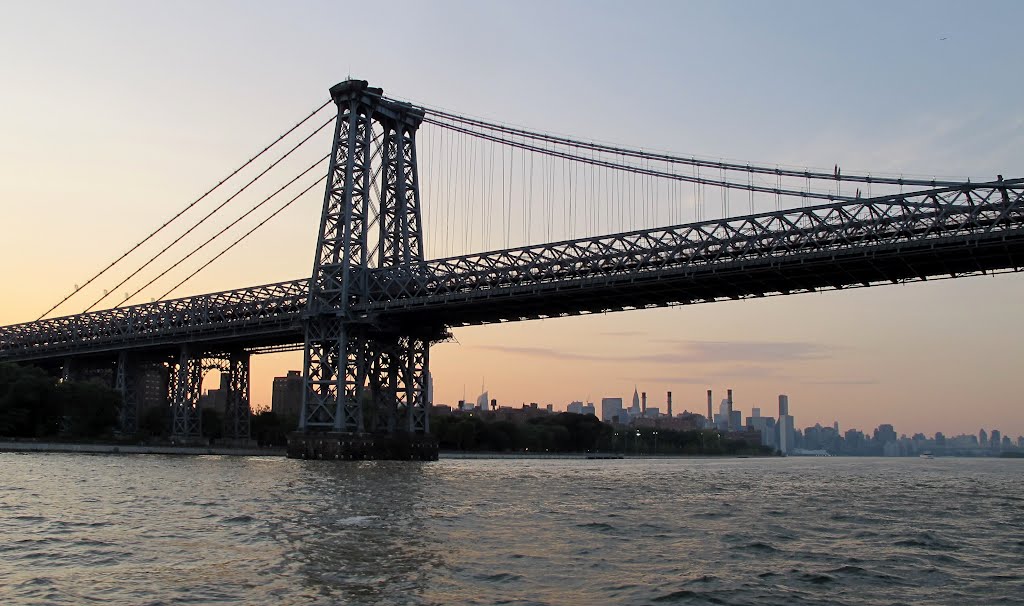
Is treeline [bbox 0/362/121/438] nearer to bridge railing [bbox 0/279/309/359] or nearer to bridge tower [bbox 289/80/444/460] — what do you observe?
bridge railing [bbox 0/279/309/359]

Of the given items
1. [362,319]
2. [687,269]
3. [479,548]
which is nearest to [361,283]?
[362,319]

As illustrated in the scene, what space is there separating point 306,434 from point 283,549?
2266 inches

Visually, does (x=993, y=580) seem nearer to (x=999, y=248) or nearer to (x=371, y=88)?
(x=999, y=248)

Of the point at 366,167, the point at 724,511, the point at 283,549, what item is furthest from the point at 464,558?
the point at 366,167

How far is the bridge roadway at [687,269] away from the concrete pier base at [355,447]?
10.4 m

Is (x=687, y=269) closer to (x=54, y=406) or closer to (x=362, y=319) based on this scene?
(x=362, y=319)

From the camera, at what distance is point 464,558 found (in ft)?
78.4

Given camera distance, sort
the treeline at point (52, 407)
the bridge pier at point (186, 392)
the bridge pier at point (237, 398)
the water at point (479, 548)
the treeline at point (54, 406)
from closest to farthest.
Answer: the water at point (479, 548), the treeline at point (52, 407), the treeline at point (54, 406), the bridge pier at point (186, 392), the bridge pier at point (237, 398)

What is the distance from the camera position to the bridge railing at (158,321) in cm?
9606

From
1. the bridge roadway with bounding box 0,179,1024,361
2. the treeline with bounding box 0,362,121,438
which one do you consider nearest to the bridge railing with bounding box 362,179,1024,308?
the bridge roadway with bounding box 0,179,1024,361

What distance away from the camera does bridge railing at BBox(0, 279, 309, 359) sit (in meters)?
96.1

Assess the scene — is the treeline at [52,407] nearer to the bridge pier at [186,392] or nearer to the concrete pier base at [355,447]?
the bridge pier at [186,392]

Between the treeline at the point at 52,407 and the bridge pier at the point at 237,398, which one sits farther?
the bridge pier at the point at 237,398

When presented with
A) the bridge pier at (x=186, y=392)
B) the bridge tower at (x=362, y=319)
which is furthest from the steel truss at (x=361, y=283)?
the bridge pier at (x=186, y=392)
